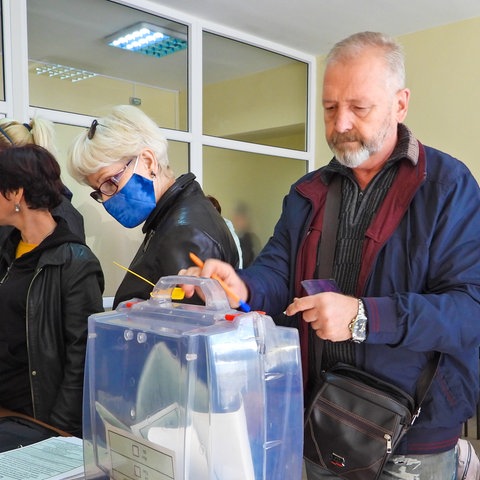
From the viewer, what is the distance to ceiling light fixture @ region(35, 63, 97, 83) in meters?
2.82

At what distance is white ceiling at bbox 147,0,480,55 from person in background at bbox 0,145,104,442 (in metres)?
2.29

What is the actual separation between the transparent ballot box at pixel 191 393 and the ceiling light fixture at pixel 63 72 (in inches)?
99.6

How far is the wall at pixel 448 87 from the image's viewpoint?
11.2 ft

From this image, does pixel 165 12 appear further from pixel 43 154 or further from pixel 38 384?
pixel 38 384

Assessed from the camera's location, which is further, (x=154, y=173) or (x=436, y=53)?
(x=436, y=53)

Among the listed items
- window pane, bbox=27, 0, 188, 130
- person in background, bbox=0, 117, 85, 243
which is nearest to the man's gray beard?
person in background, bbox=0, 117, 85, 243

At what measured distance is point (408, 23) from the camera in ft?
11.6

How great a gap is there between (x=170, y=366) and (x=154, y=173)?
848 millimetres

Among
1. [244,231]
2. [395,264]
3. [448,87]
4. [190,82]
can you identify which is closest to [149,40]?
[190,82]

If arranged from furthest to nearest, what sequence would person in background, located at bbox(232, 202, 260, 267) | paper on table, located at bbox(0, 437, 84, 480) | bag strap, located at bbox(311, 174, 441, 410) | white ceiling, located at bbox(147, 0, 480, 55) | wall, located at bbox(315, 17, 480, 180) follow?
person in background, located at bbox(232, 202, 260, 267) < wall, located at bbox(315, 17, 480, 180) < white ceiling, located at bbox(147, 0, 480, 55) < bag strap, located at bbox(311, 174, 441, 410) < paper on table, located at bbox(0, 437, 84, 480)

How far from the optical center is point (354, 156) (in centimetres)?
102

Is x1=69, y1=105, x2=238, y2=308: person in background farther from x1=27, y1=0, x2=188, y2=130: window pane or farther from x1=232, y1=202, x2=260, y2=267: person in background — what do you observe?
x1=232, y1=202, x2=260, y2=267: person in background

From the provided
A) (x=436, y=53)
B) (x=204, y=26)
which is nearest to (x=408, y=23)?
(x=436, y=53)

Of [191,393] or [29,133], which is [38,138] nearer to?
[29,133]
